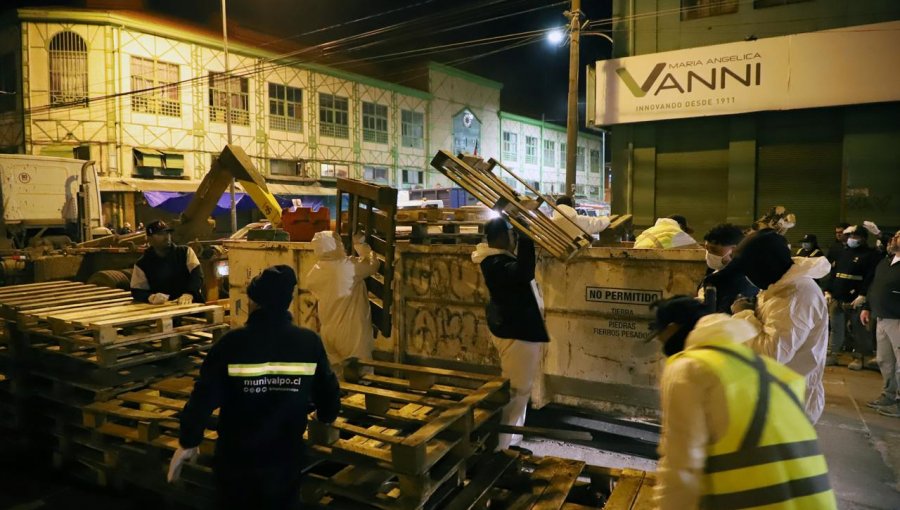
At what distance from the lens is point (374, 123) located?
32.2m

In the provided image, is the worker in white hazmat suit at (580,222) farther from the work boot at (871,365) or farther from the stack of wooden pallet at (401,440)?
the work boot at (871,365)

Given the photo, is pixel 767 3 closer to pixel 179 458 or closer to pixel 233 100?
pixel 179 458

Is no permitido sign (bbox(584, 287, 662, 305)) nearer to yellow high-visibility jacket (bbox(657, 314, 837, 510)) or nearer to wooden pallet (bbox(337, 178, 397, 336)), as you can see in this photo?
wooden pallet (bbox(337, 178, 397, 336))

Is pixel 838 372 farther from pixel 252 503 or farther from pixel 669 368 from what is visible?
pixel 252 503

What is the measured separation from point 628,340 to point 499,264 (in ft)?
4.31

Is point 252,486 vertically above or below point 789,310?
below

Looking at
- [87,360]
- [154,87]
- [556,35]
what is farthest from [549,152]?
[87,360]

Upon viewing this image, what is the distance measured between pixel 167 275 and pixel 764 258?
545 centimetres

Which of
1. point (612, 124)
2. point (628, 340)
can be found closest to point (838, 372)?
point (628, 340)

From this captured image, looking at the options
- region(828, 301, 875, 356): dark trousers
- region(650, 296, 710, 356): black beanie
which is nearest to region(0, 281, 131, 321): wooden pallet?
region(650, 296, 710, 356): black beanie

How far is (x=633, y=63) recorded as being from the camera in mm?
12547

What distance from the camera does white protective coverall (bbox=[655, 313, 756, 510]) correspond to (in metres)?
1.90

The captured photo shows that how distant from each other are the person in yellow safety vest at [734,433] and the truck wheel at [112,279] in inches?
399

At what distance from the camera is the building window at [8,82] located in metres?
23.1
